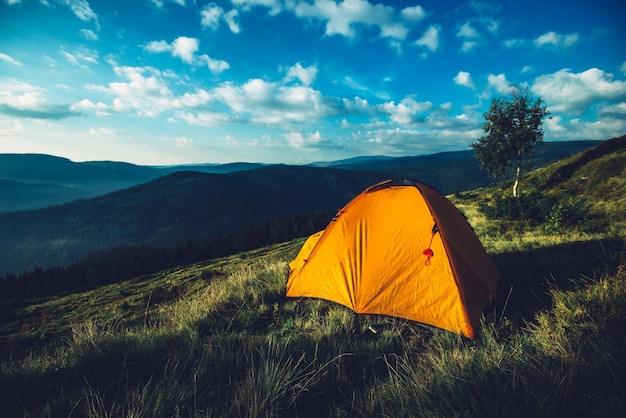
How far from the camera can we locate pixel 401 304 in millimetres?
5906

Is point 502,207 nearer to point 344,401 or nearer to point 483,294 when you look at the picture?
point 483,294

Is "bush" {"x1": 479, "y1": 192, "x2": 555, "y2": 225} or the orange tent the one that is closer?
the orange tent

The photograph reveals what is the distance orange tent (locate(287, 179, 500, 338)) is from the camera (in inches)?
224

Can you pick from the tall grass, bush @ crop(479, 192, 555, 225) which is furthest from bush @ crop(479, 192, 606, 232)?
the tall grass

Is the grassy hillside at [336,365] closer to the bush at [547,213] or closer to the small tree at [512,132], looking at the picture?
the bush at [547,213]

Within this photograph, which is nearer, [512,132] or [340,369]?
[340,369]

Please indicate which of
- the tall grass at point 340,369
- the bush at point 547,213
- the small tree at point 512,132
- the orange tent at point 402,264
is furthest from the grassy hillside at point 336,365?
the small tree at point 512,132

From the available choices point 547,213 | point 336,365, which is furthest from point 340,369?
point 547,213

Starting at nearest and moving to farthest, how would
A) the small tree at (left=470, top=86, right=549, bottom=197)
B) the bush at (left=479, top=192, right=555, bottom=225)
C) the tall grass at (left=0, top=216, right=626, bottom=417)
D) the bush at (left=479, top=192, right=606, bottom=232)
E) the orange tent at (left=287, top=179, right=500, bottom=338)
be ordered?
the tall grass at (left=0, top=216, right=626, bottom=417), the orange tent at (left=287, top=179, right=500, bottom=338), the bush at (left=479, top=192, right=606, bottom=232), the bush at (left=479, top=192, right=555, bottom=225), the small tree at (left=470, top=86, right=549, bottom=197)

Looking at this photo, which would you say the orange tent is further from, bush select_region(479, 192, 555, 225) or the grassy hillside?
bush select_region(479, 192, 555, 225)

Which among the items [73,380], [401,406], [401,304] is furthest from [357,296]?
[73,380]

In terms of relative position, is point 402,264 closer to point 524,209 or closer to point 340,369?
point 340,369

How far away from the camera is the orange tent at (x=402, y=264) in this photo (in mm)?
5689

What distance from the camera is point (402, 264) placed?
620cm
